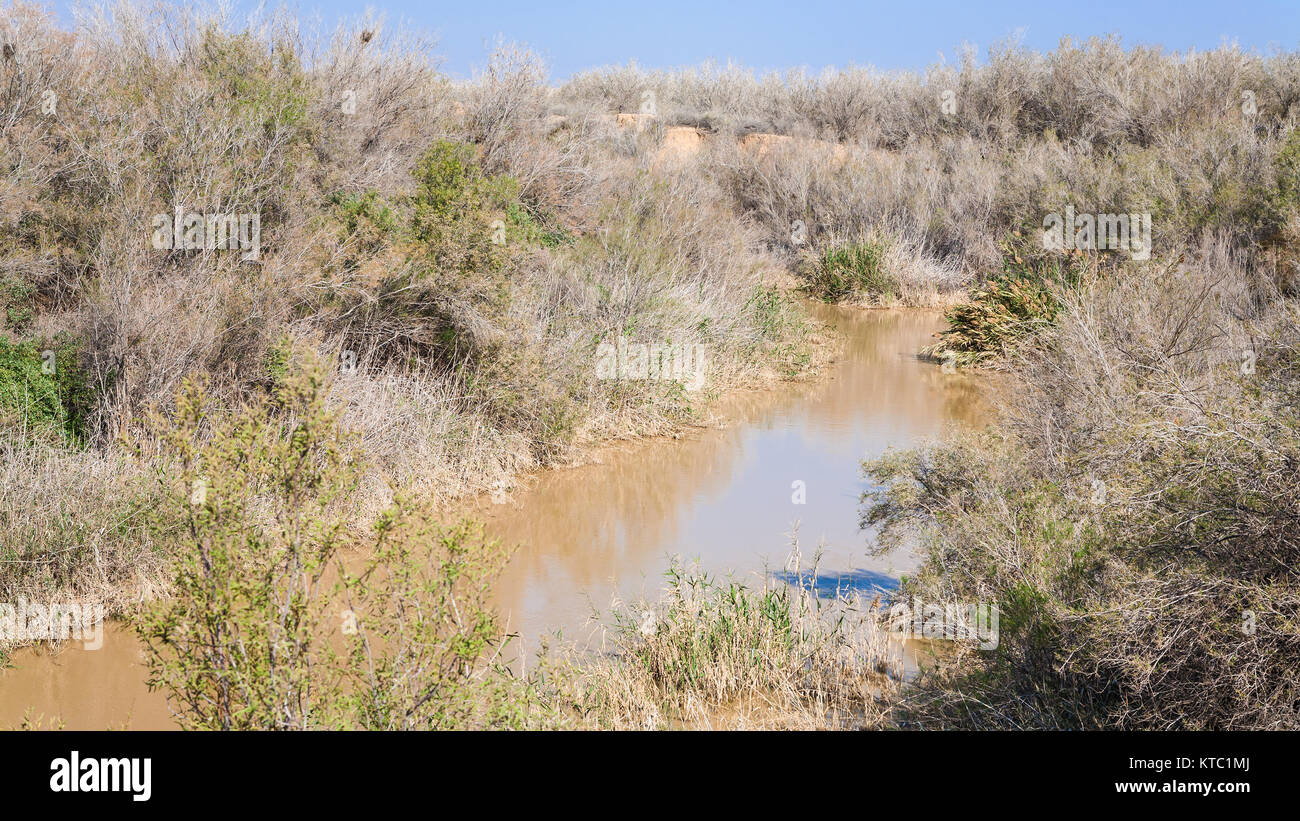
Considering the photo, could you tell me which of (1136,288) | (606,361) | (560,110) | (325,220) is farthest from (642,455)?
(560,110)

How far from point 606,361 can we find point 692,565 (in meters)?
4.38

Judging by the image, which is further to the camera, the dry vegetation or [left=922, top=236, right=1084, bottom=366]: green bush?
[left=922, top=236, right=1084, bottom=366]: green bush

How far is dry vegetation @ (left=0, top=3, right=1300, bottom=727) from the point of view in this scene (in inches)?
149

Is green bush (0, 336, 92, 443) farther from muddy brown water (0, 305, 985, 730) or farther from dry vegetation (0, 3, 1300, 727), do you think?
muddy brown water (0, 305, 985, 730)

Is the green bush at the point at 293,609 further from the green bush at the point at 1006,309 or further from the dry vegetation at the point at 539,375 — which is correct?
the green bush at the point at 1006,309

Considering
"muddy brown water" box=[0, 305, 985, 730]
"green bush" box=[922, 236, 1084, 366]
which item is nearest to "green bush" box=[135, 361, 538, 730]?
"muddy brown water" box=[0, 305, 985, 730]

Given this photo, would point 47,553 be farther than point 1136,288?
No

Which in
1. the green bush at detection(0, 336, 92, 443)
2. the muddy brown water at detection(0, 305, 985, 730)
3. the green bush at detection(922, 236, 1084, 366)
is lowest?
the muddy brown water at detection(0, 305, 985, 730)

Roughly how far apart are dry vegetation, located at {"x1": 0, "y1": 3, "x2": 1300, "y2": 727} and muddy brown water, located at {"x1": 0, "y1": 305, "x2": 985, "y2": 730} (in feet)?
1.46

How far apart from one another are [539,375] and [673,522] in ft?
7.45

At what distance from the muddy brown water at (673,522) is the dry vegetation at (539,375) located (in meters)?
0.44

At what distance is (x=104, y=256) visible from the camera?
8.62 m

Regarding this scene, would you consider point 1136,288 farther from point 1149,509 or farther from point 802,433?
point 1149,509

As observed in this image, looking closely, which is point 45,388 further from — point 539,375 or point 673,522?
point 673,522
